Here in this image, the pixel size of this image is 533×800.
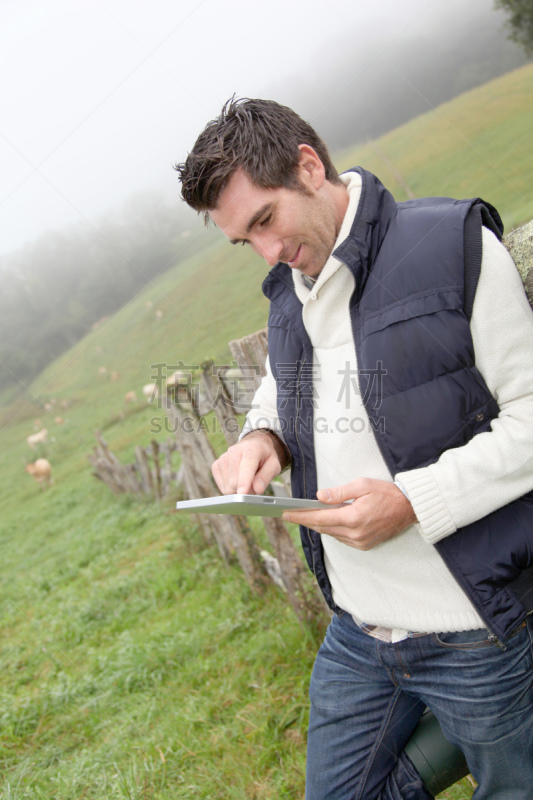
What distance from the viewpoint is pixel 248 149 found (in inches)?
61.8

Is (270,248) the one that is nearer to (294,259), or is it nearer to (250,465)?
(294,259)

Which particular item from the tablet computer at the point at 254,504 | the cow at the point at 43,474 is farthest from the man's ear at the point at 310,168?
the cow at the point at 43,474

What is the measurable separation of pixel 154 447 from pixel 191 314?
23418 millimetres

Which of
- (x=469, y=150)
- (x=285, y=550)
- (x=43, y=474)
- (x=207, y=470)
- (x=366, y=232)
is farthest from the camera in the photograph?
(x=469, y=150)

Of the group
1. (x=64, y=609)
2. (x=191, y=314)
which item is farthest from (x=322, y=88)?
(x=64, y=609)

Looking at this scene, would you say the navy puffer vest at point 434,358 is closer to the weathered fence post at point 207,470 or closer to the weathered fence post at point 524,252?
the weathered fence post at point 524,252

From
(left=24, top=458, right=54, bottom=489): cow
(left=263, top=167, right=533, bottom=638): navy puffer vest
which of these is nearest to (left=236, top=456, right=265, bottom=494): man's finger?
(left=263, top=167, right=533, bottom=638): navy puffer vest

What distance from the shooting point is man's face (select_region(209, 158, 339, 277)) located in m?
1.61

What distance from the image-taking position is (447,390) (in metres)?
1.32

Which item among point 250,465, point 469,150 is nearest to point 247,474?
point 250,465

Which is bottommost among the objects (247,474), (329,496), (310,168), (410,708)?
(410,708)

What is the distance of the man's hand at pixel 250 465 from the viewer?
1.64 metres

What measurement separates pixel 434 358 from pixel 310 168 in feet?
2.43

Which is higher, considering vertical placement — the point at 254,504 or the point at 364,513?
the point at 254,504
